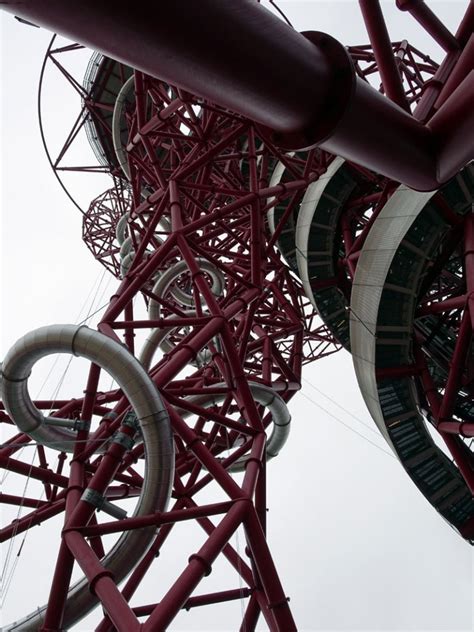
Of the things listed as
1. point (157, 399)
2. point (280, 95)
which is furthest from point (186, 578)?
point (280, 95)

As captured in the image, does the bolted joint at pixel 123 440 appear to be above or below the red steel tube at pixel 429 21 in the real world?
below

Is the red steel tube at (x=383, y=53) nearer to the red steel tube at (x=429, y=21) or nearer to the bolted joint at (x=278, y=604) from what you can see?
the red steel tube at (x=429, y=21)

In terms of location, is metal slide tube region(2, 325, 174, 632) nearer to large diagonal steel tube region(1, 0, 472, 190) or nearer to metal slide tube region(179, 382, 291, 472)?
metal slide tube region(179, 382, 291, 472)

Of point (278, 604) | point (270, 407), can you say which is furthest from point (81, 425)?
point (270, 407)

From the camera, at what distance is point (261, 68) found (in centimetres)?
387

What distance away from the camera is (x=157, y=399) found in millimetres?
9070

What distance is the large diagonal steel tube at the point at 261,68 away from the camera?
Answer: 3.46 meters

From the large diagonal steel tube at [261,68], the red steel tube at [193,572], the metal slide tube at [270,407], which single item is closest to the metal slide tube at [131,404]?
the red steel tube at [193,572]

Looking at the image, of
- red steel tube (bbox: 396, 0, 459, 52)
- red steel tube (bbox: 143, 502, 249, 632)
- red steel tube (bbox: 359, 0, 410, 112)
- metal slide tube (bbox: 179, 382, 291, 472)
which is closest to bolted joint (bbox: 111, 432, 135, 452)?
red steel tube (bbox: 143, 502, 249, 632)

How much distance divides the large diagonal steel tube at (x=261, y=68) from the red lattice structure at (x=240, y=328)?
1cm

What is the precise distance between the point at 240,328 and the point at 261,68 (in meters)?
13.6

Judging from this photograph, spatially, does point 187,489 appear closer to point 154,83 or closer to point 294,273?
point 154,83

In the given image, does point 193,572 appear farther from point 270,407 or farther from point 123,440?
point 270,407

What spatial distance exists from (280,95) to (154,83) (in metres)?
14.0
